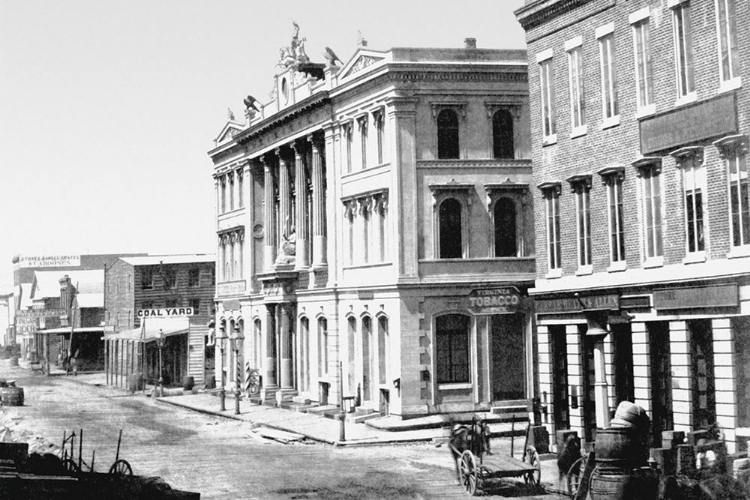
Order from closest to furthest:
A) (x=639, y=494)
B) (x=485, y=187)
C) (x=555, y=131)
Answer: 1. (x=639, y=494)
2. (x=555, y=131)
3. (x=485, y=187)

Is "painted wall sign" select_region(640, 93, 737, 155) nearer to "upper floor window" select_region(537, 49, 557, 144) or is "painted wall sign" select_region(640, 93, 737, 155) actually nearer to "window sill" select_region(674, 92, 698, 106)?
"window sill" select_region(674, 92, 698, 106)

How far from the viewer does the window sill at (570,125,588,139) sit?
30966 millimetres

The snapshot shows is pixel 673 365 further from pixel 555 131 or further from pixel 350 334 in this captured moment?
pixel 350 334

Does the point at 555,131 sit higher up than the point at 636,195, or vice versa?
the point at 555,131

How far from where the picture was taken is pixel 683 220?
26.8m

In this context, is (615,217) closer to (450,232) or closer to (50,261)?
(450,232)

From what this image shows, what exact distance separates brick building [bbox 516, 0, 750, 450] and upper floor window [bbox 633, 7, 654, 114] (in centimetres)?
5

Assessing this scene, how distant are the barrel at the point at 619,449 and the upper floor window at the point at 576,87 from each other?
19.3 meters

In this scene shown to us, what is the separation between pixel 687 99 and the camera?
2627 cm

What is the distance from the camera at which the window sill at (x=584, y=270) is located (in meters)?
30.9

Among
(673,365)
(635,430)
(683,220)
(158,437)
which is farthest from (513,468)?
(158,437)

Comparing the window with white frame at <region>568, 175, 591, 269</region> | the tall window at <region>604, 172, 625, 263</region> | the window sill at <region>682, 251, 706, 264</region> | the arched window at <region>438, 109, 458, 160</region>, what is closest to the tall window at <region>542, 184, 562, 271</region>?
the window with white frame at <region>568, 175, 591, 269</region>

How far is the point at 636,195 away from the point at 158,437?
20.1m

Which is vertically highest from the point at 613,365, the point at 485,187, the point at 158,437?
the point at 485,187
